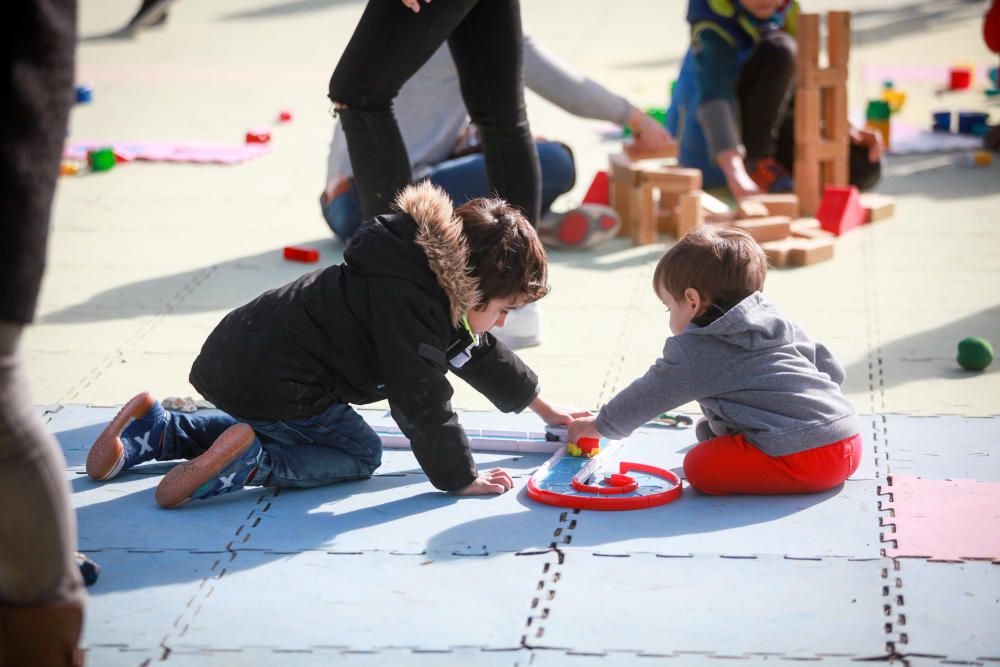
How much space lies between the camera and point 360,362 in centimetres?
293

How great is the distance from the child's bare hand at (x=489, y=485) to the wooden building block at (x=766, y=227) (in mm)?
2132

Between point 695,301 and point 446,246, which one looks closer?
point 446,246

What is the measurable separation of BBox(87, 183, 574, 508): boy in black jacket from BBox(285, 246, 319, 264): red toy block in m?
1.83

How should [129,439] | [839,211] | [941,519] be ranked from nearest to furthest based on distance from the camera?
[941,519], [129,439], [839,211]

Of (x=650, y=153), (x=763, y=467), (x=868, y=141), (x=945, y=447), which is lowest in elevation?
(x=945, y=447)

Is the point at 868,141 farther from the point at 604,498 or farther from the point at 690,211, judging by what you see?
the point at 604,498

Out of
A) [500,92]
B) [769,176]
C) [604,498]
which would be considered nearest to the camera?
[604,498]

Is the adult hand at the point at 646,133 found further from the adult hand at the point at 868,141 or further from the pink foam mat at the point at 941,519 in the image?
the pink foam mat at the point at 941,519

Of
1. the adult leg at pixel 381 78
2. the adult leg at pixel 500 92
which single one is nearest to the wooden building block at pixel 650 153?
the adult leg at pixel 500 92

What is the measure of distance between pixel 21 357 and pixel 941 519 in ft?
5.97

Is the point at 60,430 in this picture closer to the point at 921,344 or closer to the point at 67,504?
the point at 67,504

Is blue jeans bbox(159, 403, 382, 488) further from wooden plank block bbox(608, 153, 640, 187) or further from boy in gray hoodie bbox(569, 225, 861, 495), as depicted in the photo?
wooden plank block bbox(608, 153, 640, 187)

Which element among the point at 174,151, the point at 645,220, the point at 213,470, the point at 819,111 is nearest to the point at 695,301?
the point at 213,470

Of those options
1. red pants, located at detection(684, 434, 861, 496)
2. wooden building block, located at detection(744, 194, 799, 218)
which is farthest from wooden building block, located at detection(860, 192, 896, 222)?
red pants, located at detection(684, 434, 861, 496)
